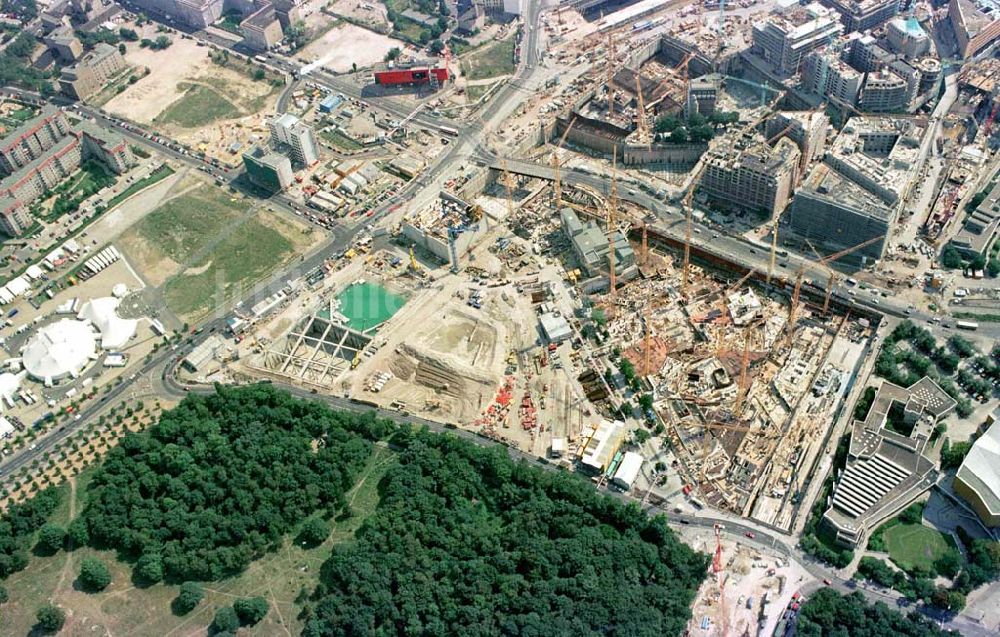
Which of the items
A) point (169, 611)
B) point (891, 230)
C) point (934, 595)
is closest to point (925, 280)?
point (891, 230)

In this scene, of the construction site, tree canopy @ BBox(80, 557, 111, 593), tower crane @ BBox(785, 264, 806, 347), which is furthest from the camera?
tower crane @ BBox(785, 264, 806, 347)

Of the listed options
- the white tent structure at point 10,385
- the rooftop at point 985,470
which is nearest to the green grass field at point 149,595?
the white tent structure at point 10,385

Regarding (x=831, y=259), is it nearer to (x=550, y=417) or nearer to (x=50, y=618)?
(x=550, y=417)

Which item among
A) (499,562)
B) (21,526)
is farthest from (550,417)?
(21,526)

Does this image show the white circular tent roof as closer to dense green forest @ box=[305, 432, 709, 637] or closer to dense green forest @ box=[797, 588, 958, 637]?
dense green forest @ box=[305, 432, 709, 637]

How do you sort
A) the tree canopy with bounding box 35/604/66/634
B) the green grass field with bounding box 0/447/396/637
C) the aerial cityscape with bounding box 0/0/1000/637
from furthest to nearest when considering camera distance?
the green grass field with bounding box 0/447/396/637 < the aerial cityscape with bounding box 0/0/1000/637 < the tree canopy with bounding box 35/604/66/634

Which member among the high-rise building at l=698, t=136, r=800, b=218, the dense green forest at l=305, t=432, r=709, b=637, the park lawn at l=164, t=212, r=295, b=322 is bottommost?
the dense green forest at l=305, t=432, r=709, b=637

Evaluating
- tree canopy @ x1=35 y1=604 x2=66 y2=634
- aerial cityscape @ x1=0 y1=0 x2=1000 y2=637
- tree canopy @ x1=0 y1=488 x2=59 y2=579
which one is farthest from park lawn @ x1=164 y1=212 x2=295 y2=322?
tree canopy @ x1=35 y1=604 x2=66 y2=634
